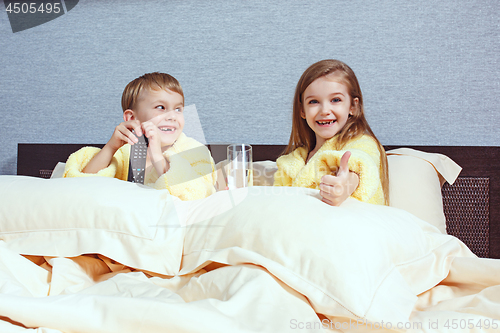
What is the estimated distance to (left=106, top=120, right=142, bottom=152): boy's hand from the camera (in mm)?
1143

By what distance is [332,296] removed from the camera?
0.53 m

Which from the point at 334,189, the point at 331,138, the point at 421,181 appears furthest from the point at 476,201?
the point at 334,189

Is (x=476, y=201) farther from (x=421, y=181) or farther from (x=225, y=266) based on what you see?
(x=225, y=266)

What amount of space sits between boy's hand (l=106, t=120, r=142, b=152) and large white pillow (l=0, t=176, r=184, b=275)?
1.17 ft

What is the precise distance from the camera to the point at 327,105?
1118 millimetres

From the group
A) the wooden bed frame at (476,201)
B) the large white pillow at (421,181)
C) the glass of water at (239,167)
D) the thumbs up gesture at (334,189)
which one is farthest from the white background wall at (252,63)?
the thumbs up gesture at (334,189)

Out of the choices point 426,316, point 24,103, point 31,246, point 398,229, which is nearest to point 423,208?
point 398,229

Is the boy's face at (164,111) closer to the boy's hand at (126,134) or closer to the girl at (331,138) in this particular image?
the boy's hand at (126,134)

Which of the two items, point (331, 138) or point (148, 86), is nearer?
point (331, 138)

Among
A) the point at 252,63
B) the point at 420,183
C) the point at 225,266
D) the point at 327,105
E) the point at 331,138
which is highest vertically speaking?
the point at 252,63

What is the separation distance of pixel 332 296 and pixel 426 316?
0.56 ft

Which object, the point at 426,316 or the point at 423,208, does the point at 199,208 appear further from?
the point at 423,208

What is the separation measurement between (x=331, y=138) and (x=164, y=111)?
0.60 m

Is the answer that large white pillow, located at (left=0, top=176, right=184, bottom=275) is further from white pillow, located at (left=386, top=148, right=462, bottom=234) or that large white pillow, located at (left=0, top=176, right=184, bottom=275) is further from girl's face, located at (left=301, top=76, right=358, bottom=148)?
white pillow, located at (left=386, top=148, right=462, bottom=234)
